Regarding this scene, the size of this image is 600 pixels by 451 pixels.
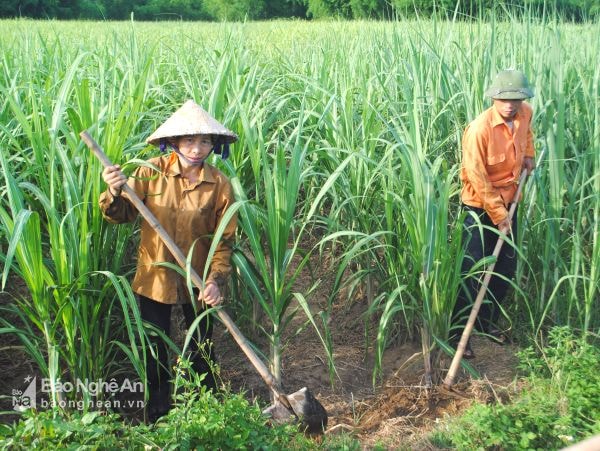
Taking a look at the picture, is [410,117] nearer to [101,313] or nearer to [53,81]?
[101,313]

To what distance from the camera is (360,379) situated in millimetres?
3195

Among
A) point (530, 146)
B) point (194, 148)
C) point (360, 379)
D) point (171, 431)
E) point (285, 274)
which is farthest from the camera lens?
point (530, 146)

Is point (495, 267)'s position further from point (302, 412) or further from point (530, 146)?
point (302, 412)

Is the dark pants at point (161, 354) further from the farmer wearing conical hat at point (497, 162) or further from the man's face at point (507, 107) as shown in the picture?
the man's face at point (507, 107)

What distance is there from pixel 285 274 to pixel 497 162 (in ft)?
3.90

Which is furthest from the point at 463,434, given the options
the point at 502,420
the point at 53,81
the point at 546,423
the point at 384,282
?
the point at 53,81

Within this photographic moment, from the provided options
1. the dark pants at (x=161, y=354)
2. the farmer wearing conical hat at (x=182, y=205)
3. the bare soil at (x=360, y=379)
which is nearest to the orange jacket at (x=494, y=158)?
the bare soil at (x=360, y=379)

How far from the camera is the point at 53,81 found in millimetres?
3900

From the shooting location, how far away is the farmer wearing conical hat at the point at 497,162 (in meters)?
3.19

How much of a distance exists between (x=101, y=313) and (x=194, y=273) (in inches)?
17.4

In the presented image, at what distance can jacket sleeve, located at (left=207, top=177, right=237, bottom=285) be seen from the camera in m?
2.61

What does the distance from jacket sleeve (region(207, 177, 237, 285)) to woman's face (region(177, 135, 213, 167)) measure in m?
0.14

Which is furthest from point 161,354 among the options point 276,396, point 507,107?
point 507,107

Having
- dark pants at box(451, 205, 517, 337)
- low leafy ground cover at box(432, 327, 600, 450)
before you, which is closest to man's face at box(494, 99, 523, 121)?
dark pants at box(451, 205, 517, 337)
